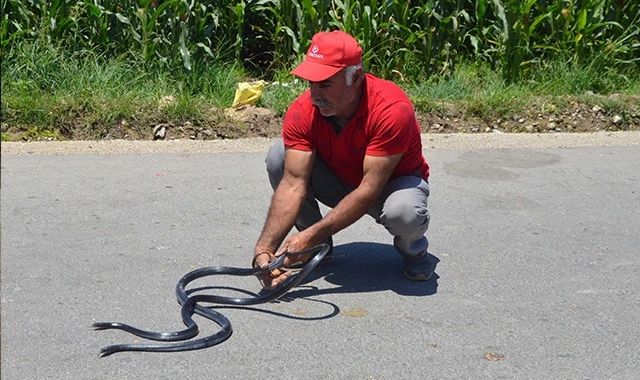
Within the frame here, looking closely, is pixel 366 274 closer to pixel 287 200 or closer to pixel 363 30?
pixel 287 200

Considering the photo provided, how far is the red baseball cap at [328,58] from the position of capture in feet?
14.7

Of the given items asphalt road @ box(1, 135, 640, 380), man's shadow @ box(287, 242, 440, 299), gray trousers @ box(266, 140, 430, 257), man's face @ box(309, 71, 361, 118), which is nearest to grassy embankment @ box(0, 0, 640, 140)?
asphalt road @ box(1, 135, 640, 380)

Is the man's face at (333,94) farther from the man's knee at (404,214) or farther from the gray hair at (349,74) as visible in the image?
the man's knee at (404,214)

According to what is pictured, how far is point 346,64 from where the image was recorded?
4.53m

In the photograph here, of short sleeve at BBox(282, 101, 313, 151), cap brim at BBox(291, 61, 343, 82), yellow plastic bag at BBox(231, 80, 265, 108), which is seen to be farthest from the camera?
yellow plastic bag at BBox(231, 80, 265, 108)

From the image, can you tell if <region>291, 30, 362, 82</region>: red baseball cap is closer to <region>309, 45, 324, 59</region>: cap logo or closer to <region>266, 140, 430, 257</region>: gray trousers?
<region>309, 45, 324, 59</region>: cap logo

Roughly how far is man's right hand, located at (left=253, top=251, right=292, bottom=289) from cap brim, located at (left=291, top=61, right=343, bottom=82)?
0.81 m

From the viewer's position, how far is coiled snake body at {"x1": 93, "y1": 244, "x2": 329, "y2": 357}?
13.7 ft

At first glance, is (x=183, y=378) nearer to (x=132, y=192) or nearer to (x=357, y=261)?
(x=357, y=261)

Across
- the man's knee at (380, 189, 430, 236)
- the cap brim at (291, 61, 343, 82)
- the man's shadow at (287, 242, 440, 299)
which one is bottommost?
the man's shadow at (287, 242, 440, 299)

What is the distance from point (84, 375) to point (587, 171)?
4.48 m

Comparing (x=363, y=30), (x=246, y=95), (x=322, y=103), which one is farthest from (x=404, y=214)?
(x=363, y=30)

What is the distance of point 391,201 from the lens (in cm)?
479

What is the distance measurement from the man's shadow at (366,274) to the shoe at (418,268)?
31mm
